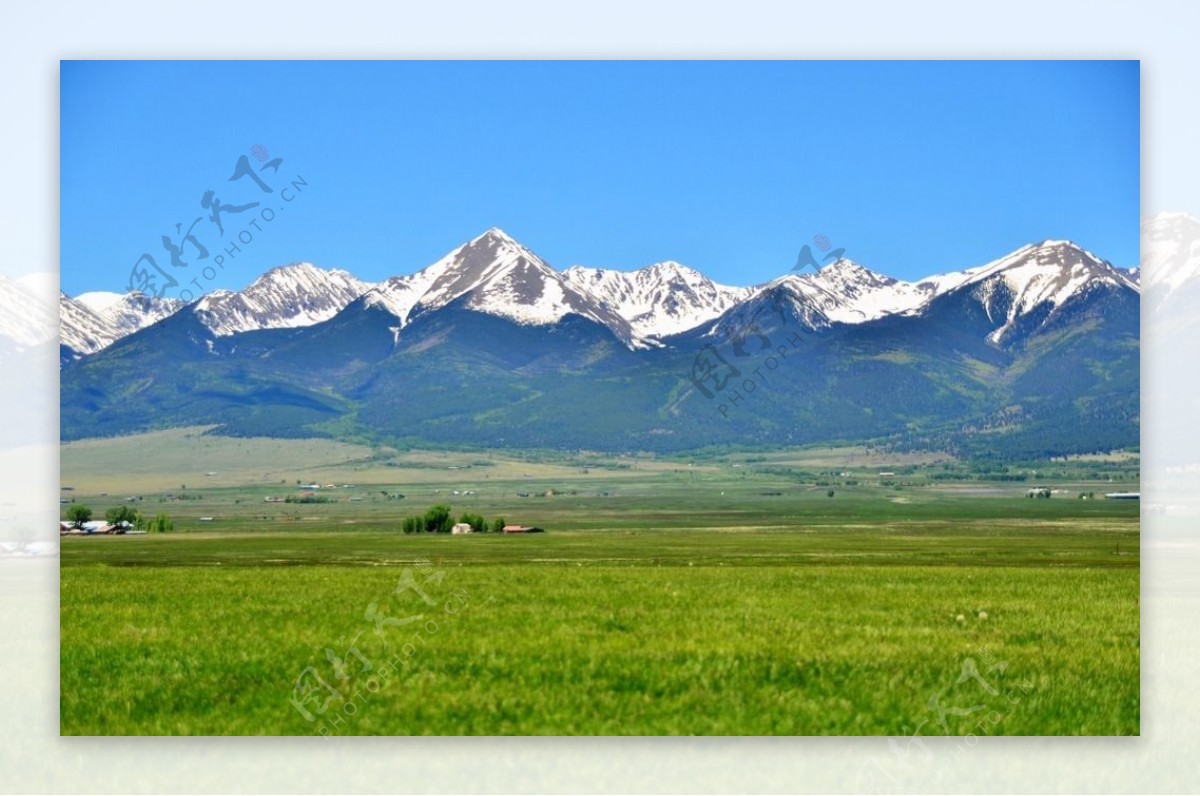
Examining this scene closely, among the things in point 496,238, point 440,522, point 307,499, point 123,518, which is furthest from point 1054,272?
point 307,499

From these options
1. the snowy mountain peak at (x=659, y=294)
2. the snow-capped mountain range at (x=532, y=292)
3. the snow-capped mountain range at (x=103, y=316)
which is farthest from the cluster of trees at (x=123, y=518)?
the snowy mountain peak at (x=659, y=294)

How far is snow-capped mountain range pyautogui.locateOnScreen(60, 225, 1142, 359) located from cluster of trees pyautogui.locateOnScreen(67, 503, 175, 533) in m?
3.61

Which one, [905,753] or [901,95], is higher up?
[901,95]

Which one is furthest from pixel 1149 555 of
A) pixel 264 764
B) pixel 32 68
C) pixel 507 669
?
pixel 32 68

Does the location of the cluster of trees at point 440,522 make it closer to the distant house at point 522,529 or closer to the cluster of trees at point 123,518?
the distant house at point 522,529

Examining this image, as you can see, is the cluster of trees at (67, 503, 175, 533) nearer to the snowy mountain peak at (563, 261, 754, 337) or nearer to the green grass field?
the green grass field

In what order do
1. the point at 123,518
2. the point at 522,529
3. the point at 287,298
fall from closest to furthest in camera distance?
1. the point at 287,298
2. the point at 123,518
3. the point at 522,529

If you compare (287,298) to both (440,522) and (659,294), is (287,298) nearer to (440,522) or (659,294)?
(659,294)

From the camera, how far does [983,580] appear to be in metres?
15.6

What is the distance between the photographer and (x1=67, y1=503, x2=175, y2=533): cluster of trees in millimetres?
21344

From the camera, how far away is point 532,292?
59.8 ft

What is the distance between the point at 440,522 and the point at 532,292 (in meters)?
23.5

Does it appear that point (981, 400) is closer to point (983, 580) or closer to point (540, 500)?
point (540, 500)

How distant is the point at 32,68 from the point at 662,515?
117 feet
